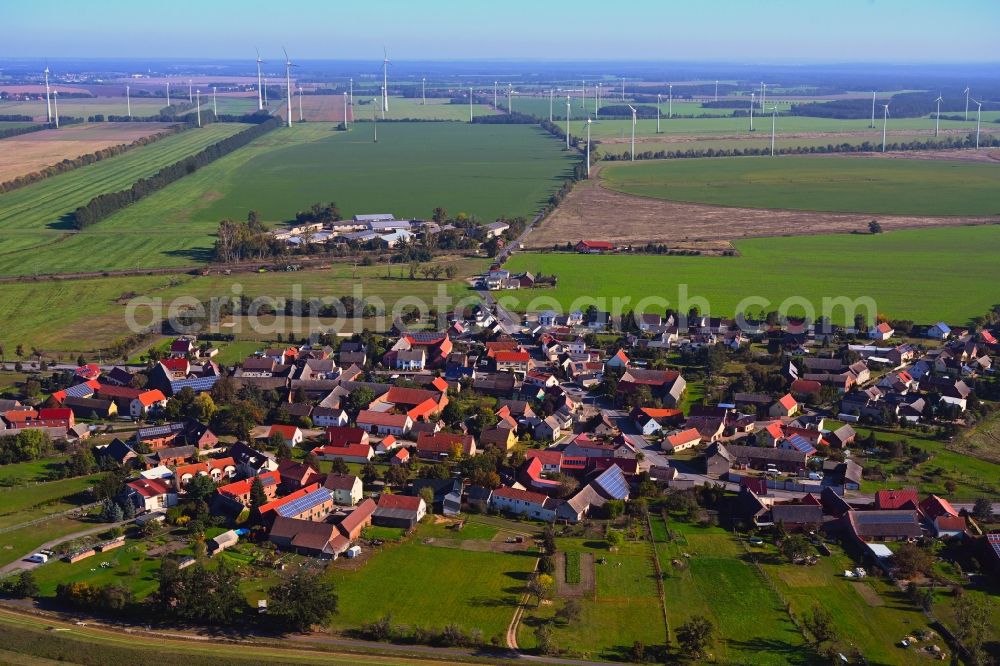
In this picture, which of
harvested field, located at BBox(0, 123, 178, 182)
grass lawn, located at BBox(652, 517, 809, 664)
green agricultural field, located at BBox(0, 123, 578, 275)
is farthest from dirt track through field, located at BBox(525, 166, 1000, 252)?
harvested field, located at BBox(0, 123, 178, 182)

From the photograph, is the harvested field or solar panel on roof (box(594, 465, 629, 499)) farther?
the harvested field

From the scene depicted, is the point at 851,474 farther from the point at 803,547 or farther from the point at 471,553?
the point at 471,553

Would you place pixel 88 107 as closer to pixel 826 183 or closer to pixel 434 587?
pixel 826 183

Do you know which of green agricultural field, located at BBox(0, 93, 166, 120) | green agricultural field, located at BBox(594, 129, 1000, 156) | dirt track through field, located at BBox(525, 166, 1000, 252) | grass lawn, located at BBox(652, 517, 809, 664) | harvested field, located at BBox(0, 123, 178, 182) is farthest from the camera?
green agricultural field, located at BBox(0, 93, 166, 120)

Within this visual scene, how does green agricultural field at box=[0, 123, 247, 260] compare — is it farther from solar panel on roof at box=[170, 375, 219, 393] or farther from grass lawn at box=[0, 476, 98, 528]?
grass lawn at box=[0, 476, 98, 528]

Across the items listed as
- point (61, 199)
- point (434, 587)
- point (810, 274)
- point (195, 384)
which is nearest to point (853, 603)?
point (434, 587)

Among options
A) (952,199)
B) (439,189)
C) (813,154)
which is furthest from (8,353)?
(813,154)

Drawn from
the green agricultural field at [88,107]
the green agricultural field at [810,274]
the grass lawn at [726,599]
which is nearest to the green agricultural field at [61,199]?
the green agricultural field at [810,274]
